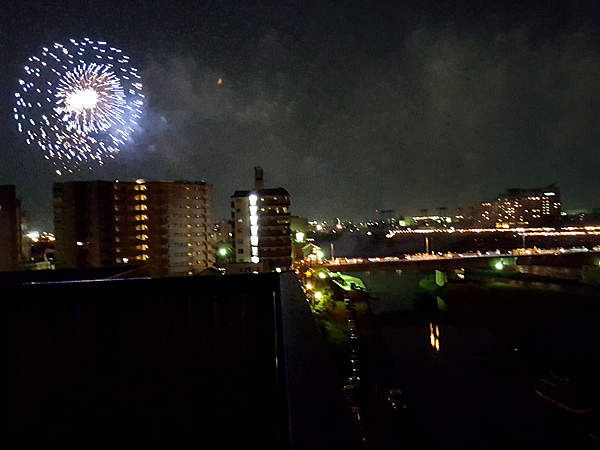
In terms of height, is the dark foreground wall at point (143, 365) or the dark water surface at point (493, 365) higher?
the dark foreground wall at point (143, 365)

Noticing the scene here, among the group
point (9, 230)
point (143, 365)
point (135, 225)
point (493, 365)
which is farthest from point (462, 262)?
point (9, 230)

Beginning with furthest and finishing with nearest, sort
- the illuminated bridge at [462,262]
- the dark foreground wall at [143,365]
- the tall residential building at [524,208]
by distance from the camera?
1. the tall residential building at [524,208]
2. the illuminated bridge at [462,262]
3. the dark foreground wall at [143,365]

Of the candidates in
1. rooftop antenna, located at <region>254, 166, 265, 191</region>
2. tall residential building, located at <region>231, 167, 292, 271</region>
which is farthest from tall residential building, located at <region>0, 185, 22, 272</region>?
rooftop antenna, located at <region>254, 166, 265, 191</region>

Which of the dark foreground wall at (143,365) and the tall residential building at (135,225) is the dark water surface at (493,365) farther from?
the tall residential building at (135,225)

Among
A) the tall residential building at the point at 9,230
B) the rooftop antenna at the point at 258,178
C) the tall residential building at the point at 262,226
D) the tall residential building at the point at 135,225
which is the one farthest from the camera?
the rooftop antenna at the point at 258,178

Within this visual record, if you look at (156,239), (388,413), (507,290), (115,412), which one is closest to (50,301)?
(115,412)

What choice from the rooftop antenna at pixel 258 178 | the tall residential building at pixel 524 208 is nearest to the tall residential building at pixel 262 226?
the rooftop antenna at pixel 258 178
